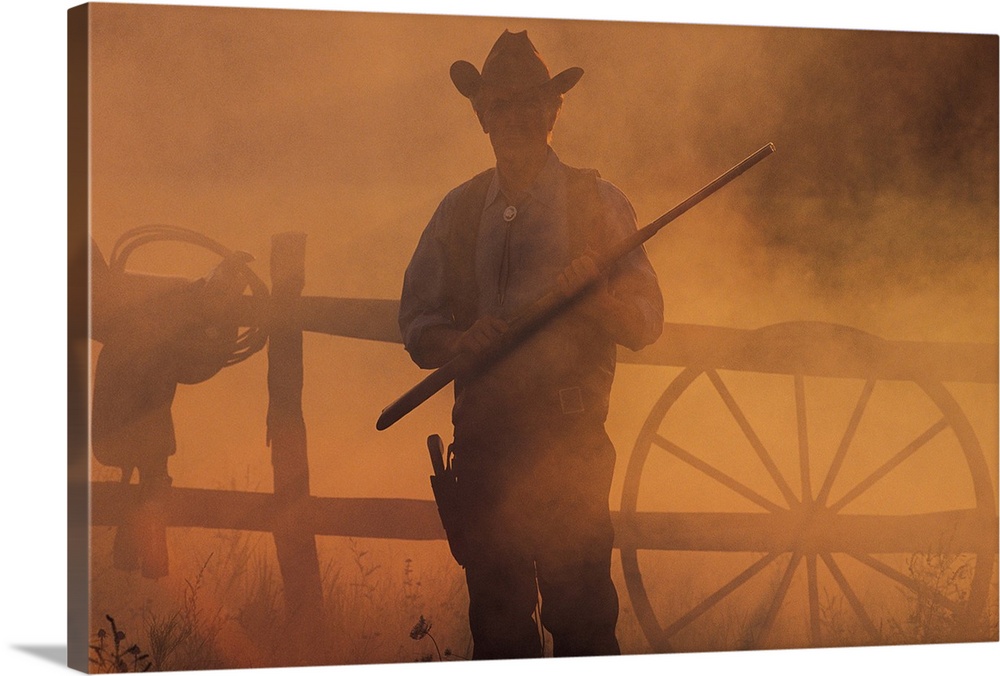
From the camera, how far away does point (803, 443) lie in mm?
6062

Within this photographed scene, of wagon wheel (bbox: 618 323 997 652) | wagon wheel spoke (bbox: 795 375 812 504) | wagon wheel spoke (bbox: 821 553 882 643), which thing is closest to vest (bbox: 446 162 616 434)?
wagon wheel (bbox: 618 323 997 652)

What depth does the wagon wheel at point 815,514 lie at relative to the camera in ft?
19.5

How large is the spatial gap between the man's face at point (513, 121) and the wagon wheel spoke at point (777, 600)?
1725mm

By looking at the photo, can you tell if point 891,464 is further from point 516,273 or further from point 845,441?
point 516,273

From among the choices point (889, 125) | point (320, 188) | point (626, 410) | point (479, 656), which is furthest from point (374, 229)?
point (889, 125)

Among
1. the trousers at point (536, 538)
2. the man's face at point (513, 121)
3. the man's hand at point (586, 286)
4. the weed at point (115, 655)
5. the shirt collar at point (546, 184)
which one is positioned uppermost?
the man's face at point (513, 121)

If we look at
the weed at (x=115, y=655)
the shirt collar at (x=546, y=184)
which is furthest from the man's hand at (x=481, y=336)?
the weed at (x=115, y=655)

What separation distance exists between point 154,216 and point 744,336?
2076 millimetres

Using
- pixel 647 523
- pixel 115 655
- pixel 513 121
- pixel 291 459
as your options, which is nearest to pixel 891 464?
pixel 647 523

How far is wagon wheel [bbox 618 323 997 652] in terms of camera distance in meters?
5.94

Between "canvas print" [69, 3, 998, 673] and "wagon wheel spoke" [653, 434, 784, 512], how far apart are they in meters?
0.02

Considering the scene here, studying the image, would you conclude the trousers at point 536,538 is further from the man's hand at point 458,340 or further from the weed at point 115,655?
the weed at point 115,655

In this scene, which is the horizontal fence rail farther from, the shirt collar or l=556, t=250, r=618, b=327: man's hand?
the shirt collar

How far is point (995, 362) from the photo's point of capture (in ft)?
20.6
